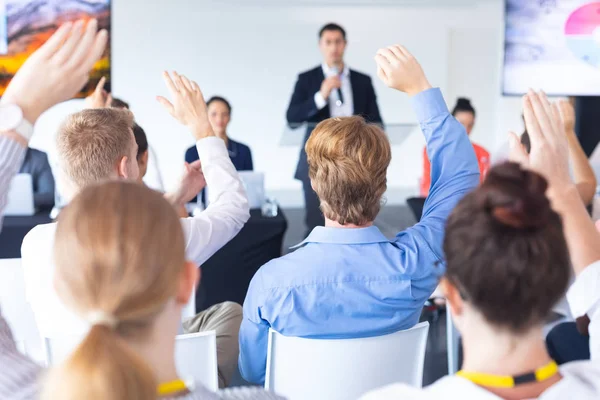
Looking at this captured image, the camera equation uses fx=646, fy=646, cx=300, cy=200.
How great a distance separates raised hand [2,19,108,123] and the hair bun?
616 millimetres

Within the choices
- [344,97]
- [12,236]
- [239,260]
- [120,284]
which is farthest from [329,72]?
[120,284]

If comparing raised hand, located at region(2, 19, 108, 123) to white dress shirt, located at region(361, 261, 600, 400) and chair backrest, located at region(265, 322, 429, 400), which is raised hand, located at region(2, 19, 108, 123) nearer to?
white dress shirt, located at region(361, 261, 600, 400)

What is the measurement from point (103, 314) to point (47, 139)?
7.36 m

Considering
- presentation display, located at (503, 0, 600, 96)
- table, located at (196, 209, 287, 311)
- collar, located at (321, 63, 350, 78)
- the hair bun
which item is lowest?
table, located at (196, 209, 287, 311)

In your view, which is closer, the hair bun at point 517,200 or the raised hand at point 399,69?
the hair bun at point 517,200

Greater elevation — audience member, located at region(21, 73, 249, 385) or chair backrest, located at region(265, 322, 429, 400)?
audience member, located at region(21, 73, 249, 385)

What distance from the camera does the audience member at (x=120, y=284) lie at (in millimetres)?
757

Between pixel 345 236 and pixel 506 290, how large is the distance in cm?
81

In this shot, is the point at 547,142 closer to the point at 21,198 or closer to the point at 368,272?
the point at 368,272

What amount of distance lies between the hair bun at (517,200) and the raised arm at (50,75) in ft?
2.03

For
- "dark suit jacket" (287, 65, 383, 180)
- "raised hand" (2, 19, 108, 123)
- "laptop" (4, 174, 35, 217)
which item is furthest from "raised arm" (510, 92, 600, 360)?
"dark suit jacket" (287, 65, 383, 180)

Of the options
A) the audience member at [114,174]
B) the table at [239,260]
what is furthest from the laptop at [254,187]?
the audience member at [114,174]

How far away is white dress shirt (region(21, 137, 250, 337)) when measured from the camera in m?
1.72

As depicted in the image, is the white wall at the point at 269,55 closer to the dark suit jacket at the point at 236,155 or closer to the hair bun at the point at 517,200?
the dark suit jacket at the point at 236,155
